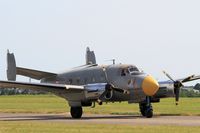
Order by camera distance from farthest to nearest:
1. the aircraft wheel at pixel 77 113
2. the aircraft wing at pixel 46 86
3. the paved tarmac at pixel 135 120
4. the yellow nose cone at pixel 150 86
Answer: the aircraft wheel at pixel 77 113, the aircraft wing at pixel 46 86, the yellow nose cone at pixel 150 86, the paved tarmac at pixel 135 120

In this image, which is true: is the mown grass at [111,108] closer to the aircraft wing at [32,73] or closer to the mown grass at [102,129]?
the aircraft wing at [32,73]

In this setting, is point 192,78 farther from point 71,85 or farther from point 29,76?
point 29,76

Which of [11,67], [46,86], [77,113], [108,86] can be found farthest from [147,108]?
[11,67]

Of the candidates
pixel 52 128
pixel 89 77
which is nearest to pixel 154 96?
pixel 89 77

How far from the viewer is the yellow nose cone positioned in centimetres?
3778

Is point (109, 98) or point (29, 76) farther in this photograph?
point (29, 76)

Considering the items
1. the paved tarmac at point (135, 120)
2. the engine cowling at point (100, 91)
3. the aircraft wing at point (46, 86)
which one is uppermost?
the aircraft wing at point (46, 86)

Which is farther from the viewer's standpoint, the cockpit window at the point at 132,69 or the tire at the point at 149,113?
the cockpit window at the point at 132,69

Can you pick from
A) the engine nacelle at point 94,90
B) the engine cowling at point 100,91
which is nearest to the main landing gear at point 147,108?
the engine cowling at point 100,91

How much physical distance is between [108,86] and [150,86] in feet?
9.13

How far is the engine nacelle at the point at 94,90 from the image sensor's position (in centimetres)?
3784

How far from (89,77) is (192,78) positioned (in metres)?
8.31

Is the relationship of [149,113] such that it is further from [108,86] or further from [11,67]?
[11,67]

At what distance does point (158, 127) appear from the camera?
1128 inches
